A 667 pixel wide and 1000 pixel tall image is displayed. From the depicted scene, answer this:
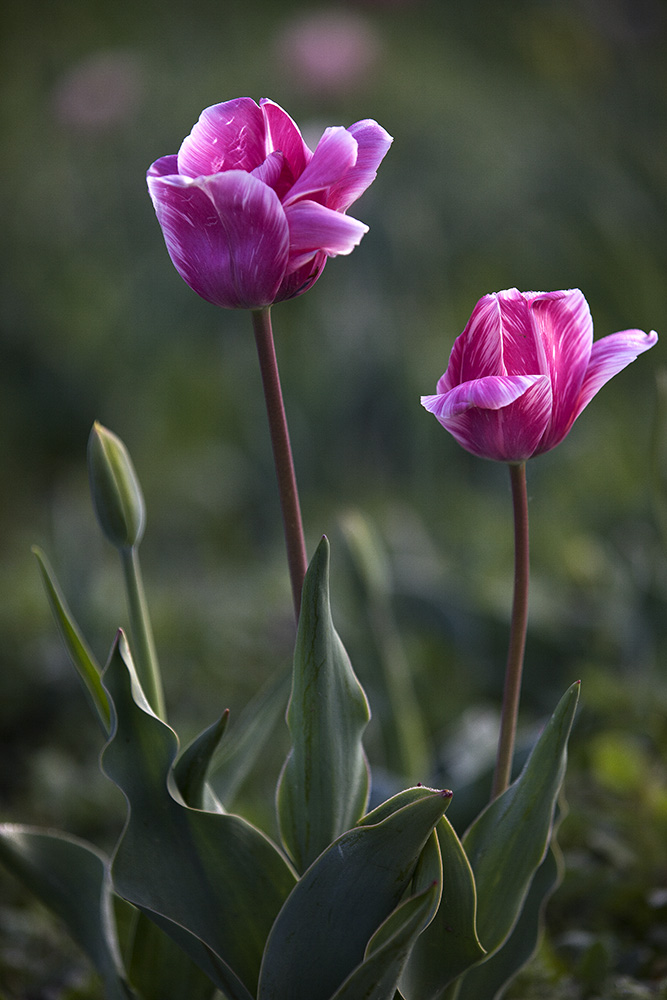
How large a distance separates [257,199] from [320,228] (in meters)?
0.03

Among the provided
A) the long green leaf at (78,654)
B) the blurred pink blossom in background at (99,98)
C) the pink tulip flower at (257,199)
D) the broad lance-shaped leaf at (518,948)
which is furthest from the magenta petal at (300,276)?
the blurred pink blossom in background at (99,98)

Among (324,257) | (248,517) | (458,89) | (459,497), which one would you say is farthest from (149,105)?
(324,257)

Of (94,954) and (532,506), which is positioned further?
(532,506)

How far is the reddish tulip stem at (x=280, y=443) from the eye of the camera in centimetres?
46

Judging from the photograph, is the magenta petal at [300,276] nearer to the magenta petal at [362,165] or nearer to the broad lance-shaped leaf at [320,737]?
the magenta petal at [362,165]

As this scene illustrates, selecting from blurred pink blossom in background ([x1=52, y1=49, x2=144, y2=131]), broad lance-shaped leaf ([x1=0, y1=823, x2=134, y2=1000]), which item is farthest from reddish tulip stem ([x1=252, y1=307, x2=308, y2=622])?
blurred pink blossom in background ([x1=52, y1=49, x2=144, y2=131])

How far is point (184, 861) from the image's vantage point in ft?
1.60

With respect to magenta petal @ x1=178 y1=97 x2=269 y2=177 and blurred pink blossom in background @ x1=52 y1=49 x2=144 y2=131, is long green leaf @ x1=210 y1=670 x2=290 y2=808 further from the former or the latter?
blurred pink blossom in background @ x1=52 y1=49 x2=144 y2=131

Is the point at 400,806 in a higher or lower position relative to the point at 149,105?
lower

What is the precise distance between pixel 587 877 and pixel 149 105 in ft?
10.9

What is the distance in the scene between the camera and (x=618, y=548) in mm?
1351

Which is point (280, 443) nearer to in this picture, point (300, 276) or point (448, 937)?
point (300, 276)

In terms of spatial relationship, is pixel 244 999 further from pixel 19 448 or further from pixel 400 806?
pixel 19 448

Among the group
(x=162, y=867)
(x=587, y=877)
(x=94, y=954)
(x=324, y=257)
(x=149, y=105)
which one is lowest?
(x=587, y=877)
